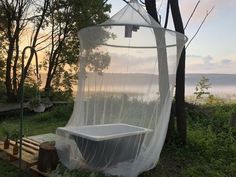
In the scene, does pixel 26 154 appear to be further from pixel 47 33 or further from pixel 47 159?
pixel 47 33

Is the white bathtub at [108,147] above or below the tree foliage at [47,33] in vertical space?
below

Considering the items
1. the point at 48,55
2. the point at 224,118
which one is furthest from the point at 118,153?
the point at 48,55

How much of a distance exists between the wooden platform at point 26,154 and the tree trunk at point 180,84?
2308mm

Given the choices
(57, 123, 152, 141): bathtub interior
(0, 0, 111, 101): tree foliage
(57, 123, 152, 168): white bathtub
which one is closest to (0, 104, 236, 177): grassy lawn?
(57, 123, 152, 168): white bathtub

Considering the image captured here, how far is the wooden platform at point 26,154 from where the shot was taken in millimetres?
4609

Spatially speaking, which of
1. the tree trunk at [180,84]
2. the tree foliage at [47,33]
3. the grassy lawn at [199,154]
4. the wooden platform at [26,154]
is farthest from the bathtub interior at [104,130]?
the tree foliage at [47,33]

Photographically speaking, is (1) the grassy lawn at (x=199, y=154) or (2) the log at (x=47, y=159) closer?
(2) the log at (x=47, y=159)

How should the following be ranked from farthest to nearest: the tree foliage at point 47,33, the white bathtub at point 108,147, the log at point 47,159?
the tree foliage at point 47,33 → the log at point 47,159 → the white bathtub at point 108,147

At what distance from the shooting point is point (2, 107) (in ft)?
32.2

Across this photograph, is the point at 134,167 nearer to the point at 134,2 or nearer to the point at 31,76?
the point at 134,2

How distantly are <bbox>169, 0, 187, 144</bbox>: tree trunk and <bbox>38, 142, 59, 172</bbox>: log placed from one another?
2.10 meters

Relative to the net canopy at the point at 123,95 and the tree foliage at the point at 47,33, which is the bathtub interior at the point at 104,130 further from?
the tree foliage at the point at 47,33

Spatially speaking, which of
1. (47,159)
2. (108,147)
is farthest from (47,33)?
(108,147)

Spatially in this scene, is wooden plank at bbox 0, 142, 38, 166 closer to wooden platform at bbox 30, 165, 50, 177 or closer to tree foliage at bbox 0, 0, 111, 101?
wooden platform at bbox 30, 165, 50, 177
